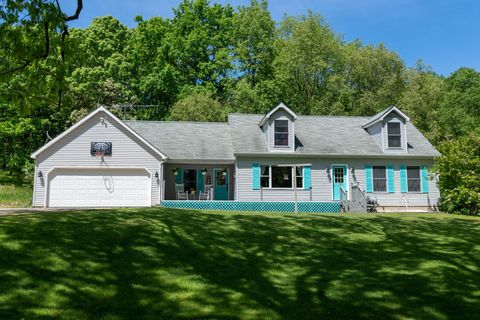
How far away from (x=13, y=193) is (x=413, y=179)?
2728 cm

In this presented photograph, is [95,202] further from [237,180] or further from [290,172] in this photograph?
[290,172]

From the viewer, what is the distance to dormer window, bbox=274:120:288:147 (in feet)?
81.7

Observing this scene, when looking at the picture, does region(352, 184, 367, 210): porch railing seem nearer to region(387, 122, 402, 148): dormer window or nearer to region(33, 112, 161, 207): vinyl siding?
region(387, 122, 402, 148): dormer window

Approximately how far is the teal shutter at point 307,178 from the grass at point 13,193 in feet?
55.2

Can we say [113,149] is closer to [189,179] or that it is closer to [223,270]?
[189,179]

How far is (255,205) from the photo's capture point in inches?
905

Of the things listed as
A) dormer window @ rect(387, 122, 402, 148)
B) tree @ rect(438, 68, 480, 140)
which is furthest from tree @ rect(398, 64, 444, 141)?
dormer window @ rect(387, 122, 402, 148)

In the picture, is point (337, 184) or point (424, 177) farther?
point (424, 177)

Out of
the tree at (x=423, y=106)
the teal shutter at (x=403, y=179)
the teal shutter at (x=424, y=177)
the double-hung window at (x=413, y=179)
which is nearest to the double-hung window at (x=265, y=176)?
the teal shutter at (x=403, y=179)

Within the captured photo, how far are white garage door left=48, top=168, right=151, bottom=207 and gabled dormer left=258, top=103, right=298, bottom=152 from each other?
796cm

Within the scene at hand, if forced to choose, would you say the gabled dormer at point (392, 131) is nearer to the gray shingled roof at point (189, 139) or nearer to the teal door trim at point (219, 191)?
the gray shingled roof at point (189, 139)

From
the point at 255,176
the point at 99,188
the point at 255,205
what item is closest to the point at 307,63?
the point at 255,176

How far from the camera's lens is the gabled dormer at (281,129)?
24719 millimetres

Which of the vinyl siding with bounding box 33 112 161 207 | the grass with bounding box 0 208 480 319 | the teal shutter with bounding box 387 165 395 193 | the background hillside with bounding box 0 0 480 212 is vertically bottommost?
the grass with bounding box 0 208 480 319
